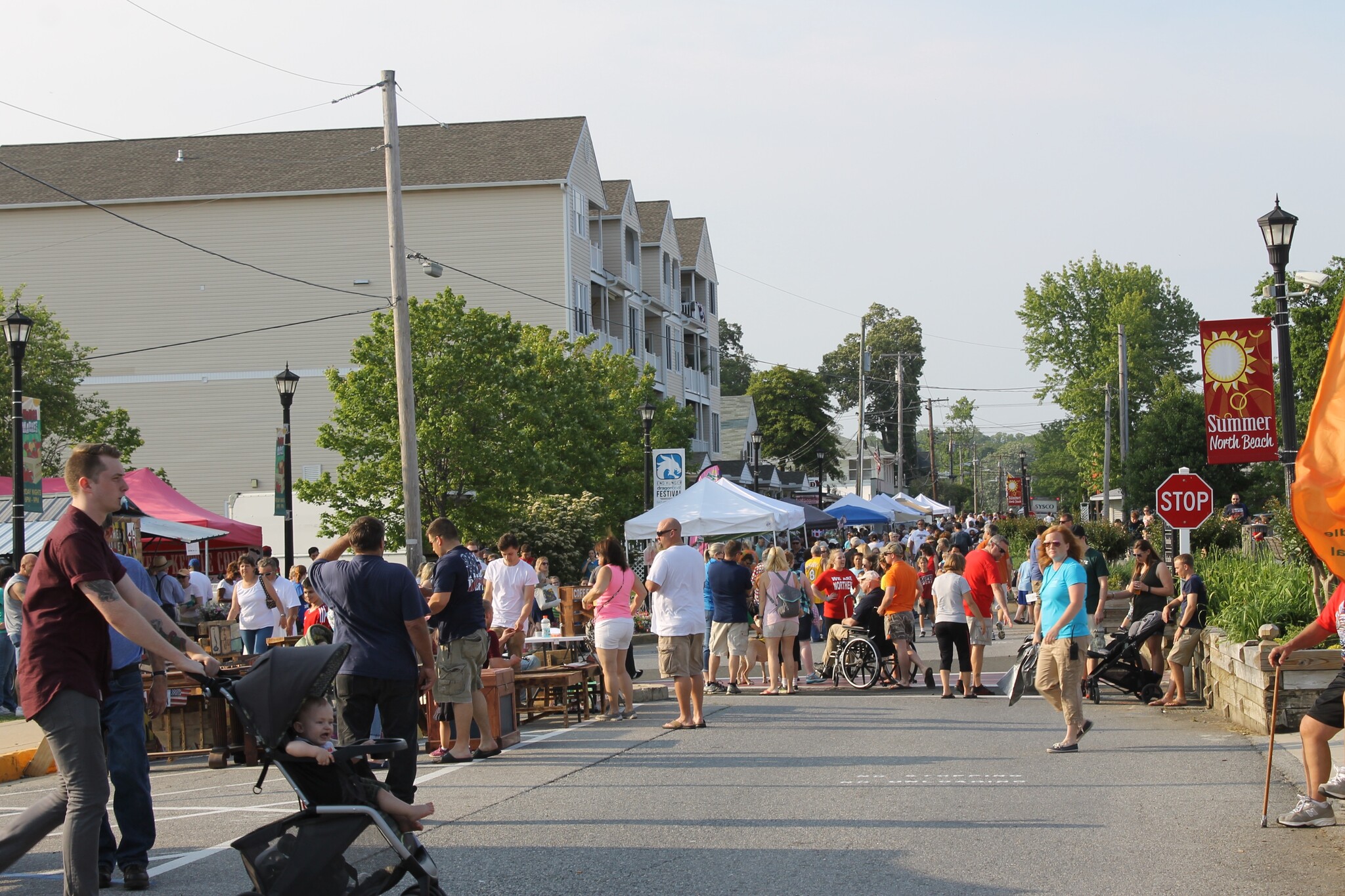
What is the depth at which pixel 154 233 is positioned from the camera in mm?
43250

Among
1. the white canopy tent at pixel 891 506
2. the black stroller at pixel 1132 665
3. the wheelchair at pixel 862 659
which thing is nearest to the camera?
the black stroller at pixel 1132 665

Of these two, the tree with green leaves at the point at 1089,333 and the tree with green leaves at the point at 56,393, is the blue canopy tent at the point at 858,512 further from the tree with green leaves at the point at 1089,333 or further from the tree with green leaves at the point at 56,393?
the tree with green leaves at the point at 1089,333

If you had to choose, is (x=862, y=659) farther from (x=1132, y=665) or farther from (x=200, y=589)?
(x=200, y=589)

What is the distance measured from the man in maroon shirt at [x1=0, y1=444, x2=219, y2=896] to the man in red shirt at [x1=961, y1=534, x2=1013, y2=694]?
11025 millimetres

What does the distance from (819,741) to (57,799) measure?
716 centimetres

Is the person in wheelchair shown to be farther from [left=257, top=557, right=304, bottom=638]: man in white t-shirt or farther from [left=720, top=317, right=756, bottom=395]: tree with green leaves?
[left=720, top=317, right=756, bottom=395]: tree with green leaves

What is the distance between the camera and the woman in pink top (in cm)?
1309

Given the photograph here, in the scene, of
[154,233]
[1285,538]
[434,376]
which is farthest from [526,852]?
[154,233]

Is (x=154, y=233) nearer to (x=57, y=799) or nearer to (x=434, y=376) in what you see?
(x=434, y=376)

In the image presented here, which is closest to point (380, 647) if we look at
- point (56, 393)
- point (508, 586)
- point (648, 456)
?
point (508, 586)

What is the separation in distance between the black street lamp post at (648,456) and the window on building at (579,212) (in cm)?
978

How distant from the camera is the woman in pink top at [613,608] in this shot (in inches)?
516

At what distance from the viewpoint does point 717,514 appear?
2198 cm

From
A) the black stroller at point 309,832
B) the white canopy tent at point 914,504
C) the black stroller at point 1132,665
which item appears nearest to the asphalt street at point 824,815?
the black stroller at point 309,832
